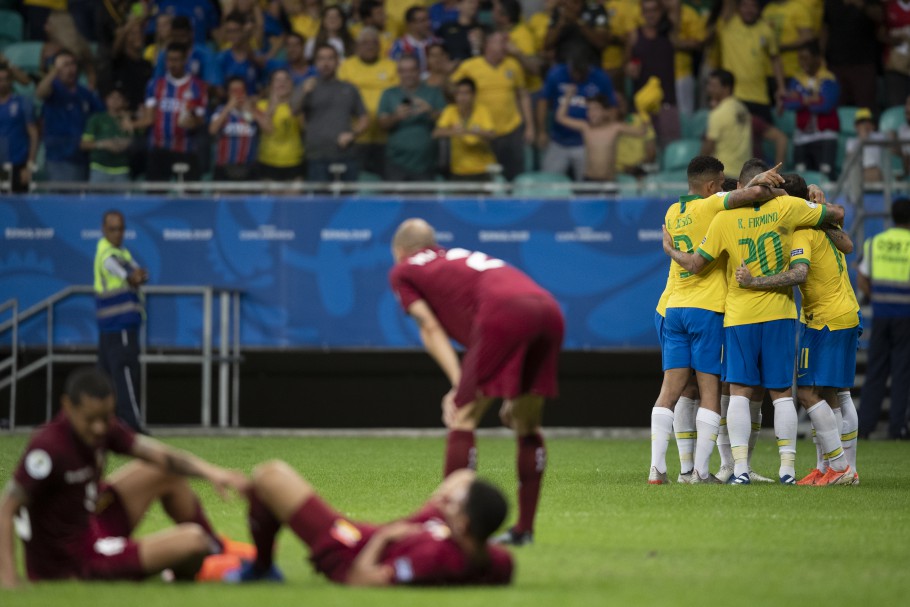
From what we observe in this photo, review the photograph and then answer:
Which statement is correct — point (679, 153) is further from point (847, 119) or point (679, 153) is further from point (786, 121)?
point (847, 119)

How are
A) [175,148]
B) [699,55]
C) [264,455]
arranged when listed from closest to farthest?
[264,455]
[175,148]
[699,55]

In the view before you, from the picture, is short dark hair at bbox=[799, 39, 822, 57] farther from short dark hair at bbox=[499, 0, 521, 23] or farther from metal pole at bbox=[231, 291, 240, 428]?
metal pole at bbox=[231, 291, 240, 428]

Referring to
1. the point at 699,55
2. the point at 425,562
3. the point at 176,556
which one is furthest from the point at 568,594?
the point at 699,55

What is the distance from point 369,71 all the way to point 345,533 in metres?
15.1

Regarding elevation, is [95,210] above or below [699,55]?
below

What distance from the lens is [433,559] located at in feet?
21.1

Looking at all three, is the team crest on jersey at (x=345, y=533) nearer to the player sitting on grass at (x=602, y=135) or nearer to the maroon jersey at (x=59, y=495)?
the maroon jersey at (x=59, y=495)

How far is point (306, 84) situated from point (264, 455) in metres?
6.59

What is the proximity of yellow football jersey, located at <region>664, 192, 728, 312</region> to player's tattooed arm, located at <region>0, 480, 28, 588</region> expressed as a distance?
6.77 m

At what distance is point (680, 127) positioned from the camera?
20.3 metres

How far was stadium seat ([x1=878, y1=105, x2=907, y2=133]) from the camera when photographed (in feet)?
67.5

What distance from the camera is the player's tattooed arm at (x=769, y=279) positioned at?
38.0 ft

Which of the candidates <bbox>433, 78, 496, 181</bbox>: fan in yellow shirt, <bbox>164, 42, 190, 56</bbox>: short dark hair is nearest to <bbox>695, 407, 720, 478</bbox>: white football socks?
<bbox>433, 78, 496, 181</bbox>: fan in yellow shirt

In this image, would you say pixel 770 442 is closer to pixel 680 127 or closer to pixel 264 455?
pixel 680 127
